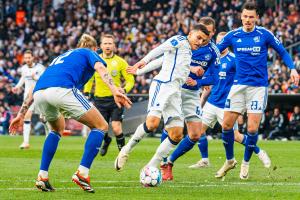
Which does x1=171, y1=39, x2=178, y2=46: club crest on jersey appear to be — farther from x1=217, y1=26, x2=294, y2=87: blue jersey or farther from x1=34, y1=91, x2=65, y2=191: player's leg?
x1=34, y1=91, x2=65, y2=191: player's leg

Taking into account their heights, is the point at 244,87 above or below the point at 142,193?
above

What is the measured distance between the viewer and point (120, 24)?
40.4 metres

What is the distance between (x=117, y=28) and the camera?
39688 millimetres

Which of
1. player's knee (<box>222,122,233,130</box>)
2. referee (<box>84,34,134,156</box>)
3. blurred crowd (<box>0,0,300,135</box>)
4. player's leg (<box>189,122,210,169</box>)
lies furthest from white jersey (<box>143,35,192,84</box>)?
blurred crowd (<box>0,0,300,135</box>)

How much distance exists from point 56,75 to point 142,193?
193 cm

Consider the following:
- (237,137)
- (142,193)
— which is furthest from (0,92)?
(142,193)

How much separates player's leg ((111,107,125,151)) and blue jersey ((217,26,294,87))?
582cm

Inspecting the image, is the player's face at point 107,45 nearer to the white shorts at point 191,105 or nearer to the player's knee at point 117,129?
the player's knee at point 117,129

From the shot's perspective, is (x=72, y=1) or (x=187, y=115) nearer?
(x=187, y=115)

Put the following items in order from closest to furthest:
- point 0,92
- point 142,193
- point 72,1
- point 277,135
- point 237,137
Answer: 1. point 142,193
2. point 237,137
3. point 277,135
4. point 0,92
5. point 72,1

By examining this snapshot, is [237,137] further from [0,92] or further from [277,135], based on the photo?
[0,92]

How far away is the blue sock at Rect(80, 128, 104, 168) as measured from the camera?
10.9 meters

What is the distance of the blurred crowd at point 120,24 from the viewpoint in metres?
33.7

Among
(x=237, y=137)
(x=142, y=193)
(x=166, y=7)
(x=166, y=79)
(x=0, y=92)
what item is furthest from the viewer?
(x=166, y=7)
